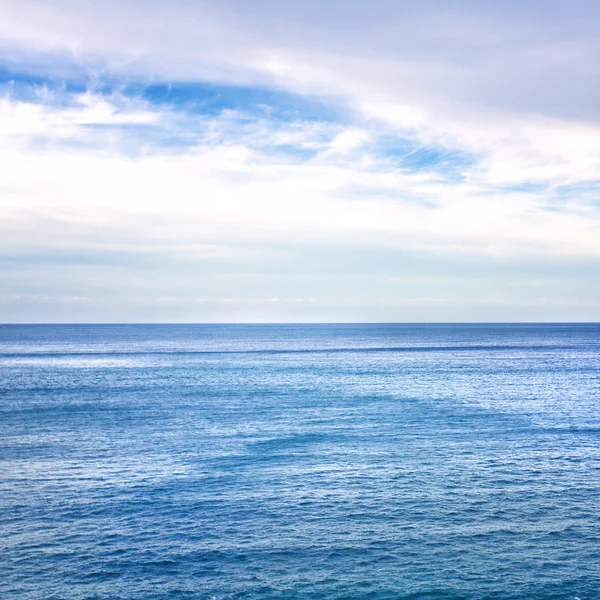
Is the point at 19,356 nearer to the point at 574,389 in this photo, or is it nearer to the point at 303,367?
the point at 303,367

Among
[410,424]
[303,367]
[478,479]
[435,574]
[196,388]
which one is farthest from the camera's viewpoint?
[303,367]

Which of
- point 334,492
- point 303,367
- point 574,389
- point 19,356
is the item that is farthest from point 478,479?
point 19,356

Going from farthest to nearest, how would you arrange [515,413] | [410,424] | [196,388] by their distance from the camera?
1. [196,388]
2. [515,413]
3. [410,424]

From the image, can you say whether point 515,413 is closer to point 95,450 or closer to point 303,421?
point 303,421

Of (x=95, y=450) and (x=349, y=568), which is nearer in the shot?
(x=349, y=568)

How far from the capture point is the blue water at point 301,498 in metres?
34.1

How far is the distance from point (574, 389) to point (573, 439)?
45072 millimetres

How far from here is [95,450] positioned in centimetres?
6153

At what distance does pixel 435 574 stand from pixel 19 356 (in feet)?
636

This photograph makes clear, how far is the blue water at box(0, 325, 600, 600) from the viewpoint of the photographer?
34062mm

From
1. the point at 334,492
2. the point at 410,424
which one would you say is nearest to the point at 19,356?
the point at 410,424

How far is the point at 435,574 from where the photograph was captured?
34.5m

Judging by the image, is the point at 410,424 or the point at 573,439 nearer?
the point at 573,439

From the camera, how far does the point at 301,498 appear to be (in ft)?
153
